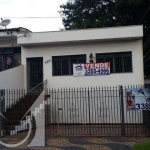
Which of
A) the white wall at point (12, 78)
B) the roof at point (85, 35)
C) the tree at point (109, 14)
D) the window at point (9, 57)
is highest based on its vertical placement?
the tree at point (109, 14)

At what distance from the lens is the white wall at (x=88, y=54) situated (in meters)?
15.7

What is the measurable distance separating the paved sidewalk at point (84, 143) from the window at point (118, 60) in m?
6.01

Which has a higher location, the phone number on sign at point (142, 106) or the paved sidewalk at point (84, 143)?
the phone number on sign at point (142, 106)

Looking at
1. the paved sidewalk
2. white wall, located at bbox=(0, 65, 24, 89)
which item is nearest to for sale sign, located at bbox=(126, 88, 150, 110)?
the paved sidewalk

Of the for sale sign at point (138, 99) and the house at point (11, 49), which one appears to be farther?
the house at point (11, 49)

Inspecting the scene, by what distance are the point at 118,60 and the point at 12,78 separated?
678 cm

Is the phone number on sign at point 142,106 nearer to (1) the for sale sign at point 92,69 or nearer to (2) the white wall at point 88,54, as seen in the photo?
(2) the white wall at point 88,54

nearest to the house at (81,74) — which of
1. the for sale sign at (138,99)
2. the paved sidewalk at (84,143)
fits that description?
the for sale sign at (138,99)

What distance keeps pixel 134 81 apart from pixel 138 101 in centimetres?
403

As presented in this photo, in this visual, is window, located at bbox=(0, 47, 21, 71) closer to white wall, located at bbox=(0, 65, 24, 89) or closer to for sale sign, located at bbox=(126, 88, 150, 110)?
white wall, located at bbox=(0, 65, 24, 89)

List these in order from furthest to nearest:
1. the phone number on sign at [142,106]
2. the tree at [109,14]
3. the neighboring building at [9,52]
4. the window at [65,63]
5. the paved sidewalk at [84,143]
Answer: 1. the tree at [109,14]
2. the neighboring building at [9,52]
3. the window at [65,63]
4. the phone number on sign at [142,106]
5. the paved sidewalk at [84,143]

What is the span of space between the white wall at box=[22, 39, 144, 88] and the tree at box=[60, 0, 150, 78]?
6620mm

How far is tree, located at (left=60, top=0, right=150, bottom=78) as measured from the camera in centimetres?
2284

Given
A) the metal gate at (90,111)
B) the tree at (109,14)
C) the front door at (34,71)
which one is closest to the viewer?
the metal gate at (90,111)
